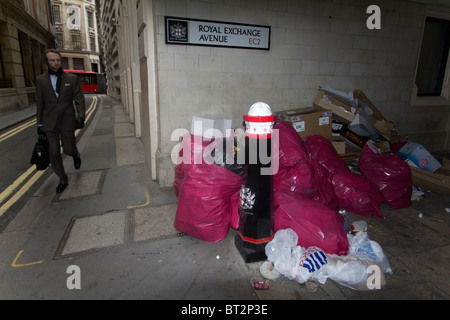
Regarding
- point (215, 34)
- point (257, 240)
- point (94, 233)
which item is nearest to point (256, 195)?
point (257, 240)

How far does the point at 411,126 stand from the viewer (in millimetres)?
5969

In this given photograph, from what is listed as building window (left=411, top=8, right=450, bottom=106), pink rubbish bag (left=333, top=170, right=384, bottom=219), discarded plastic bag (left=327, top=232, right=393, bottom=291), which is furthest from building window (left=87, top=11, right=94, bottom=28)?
discarded plastic bag (left=327, top=232, right=393, bottom=291)

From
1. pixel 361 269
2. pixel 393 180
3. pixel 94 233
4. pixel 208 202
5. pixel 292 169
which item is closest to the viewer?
pixel 361 269

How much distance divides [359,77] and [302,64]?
137 cm

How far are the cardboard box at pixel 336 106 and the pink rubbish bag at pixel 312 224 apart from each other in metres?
2.44

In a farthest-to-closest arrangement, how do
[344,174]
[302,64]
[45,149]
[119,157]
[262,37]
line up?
[119,157]
[302,64]
[262,37]
[45,149]
[344,174]

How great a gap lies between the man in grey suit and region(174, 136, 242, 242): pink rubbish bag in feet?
7.47

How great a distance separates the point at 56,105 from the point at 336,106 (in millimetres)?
4291

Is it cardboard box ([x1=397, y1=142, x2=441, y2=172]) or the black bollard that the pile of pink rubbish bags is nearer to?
the black bollard

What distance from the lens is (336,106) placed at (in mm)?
4473

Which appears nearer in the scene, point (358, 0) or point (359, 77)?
point (358, 0)

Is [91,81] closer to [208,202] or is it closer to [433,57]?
[433,57]
